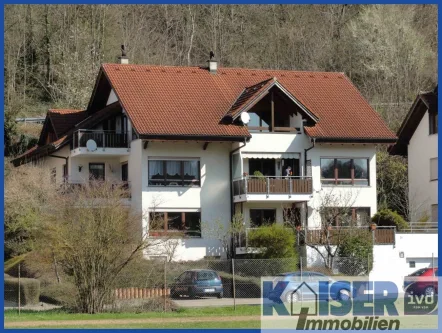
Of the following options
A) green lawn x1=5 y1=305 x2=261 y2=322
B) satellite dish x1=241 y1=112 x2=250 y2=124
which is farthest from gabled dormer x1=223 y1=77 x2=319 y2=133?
green lawn x1=5 y1=305 x2=261 y2=322

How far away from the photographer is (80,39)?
69.3 m

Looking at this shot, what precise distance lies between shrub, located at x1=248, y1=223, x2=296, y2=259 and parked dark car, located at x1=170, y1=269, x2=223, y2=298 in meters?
6.07

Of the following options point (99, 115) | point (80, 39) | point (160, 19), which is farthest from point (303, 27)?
point (99, 115)

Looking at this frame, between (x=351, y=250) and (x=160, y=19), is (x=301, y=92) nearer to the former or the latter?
(x=351, y=250)

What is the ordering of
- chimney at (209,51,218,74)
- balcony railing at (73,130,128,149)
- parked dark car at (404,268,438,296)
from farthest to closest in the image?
chimney at (209,51,218,74) < balcony railing at (73,130,128,149) < parked dark car at (404,268,438,296)

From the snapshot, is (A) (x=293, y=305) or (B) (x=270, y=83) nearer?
(A) (x=293, y=305)

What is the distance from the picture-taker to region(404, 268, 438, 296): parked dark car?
37.1 metres

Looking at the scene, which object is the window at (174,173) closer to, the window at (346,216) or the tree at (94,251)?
the window at (346,216)

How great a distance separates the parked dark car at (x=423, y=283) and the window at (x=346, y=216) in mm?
8654

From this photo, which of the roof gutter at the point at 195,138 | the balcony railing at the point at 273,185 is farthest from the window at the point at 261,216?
the roof gutter at the point at 195,138

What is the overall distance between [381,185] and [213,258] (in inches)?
611

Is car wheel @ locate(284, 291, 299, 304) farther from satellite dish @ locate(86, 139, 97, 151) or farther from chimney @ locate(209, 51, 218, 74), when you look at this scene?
chimney @ locate(209, 51, 218, 74)

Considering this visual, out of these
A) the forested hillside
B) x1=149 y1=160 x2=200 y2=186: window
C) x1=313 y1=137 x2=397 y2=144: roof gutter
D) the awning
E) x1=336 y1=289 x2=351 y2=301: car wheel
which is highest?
the forested hillside

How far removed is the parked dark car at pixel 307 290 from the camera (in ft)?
113
